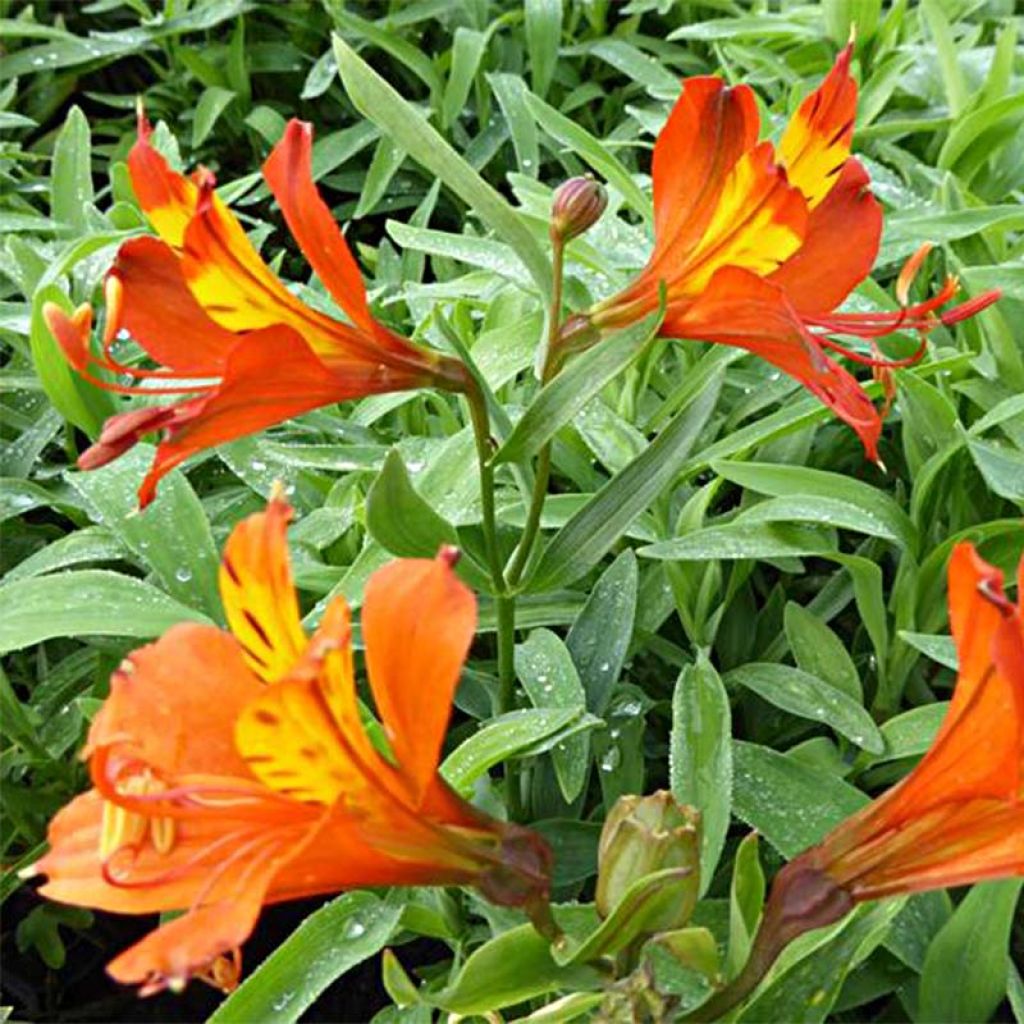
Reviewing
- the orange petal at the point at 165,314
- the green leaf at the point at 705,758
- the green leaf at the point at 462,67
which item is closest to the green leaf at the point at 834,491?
the green leaf at the point at 705,758

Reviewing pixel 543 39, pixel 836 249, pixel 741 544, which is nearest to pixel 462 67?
pixel 543 39

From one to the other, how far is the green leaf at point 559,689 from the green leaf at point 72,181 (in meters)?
0.65

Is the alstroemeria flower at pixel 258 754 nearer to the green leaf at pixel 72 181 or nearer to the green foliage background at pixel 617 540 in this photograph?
the green foliage background at pixel 617 540

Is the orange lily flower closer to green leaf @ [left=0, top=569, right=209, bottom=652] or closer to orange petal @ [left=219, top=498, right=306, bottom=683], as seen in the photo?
orange petal @ [left=219, top=498, right=306, bottom=683]

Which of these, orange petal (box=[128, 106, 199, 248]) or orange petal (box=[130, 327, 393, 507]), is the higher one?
orange petal (box=[128, 106, 199, 248])

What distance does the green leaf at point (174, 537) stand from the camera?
911mm

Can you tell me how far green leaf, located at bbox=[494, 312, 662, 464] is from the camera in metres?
0.69

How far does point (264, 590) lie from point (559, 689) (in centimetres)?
35

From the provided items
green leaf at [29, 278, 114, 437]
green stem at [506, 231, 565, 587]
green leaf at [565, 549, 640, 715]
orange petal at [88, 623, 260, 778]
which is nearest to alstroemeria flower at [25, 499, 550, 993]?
orange petal at [88, 623, 260, 778]

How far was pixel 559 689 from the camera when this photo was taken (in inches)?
33.4

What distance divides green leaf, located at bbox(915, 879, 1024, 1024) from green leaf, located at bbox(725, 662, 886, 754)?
108 millimetres

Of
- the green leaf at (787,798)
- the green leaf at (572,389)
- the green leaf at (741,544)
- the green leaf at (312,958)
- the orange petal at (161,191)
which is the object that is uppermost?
the orange petal at (161,191)

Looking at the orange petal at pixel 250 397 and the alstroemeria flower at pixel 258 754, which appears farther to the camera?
the orange petal at pixel 250 397

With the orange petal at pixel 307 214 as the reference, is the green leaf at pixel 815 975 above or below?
below
